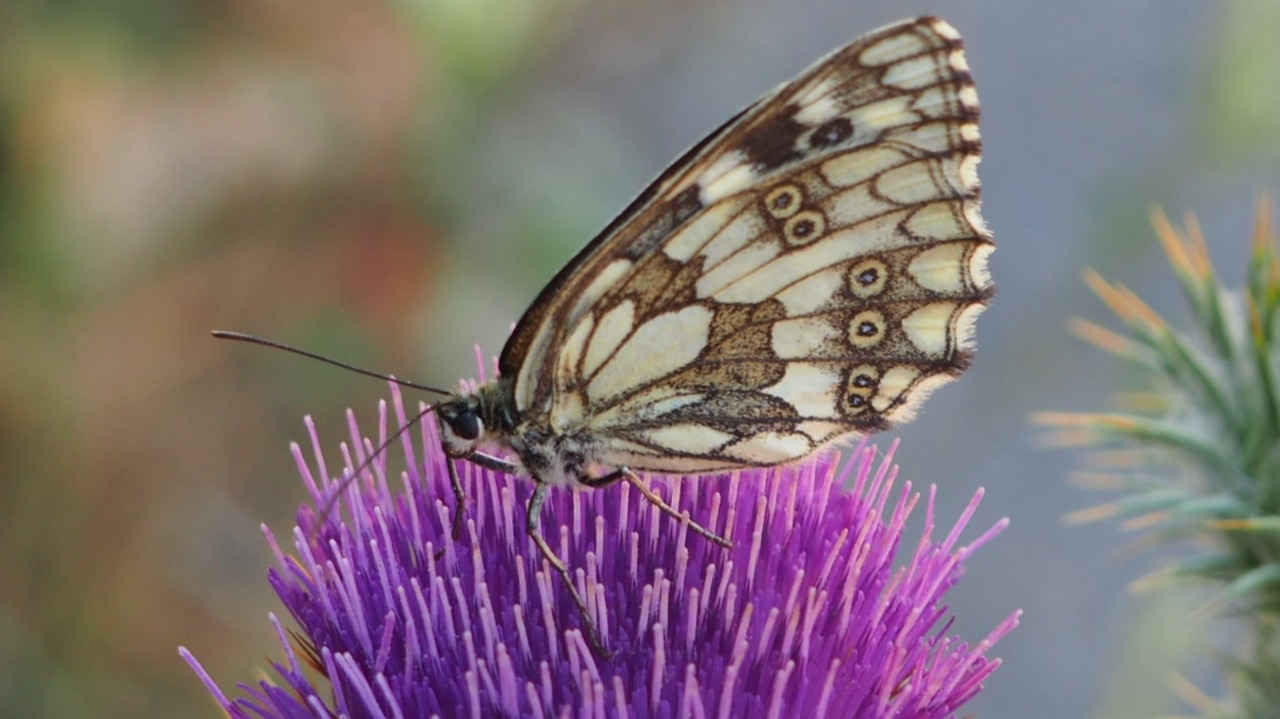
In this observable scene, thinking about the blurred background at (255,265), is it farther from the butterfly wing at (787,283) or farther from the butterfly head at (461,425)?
the butterfly head at (461,425)

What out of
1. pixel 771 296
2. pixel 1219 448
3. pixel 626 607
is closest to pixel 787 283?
pixel 771 296

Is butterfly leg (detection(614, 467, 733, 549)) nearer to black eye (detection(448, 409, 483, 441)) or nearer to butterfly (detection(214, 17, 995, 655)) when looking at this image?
butterfly (detection(214, 17, 995, 655))

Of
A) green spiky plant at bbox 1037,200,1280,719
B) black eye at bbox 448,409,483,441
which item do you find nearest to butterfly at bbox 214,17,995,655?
black eye at bbox 448,409,483,441

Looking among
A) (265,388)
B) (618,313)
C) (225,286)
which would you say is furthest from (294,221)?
(618,313)

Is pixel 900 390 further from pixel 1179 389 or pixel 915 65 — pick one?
pixel 1179 389

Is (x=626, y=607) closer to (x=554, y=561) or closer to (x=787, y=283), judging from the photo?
(x=554, y=561)
